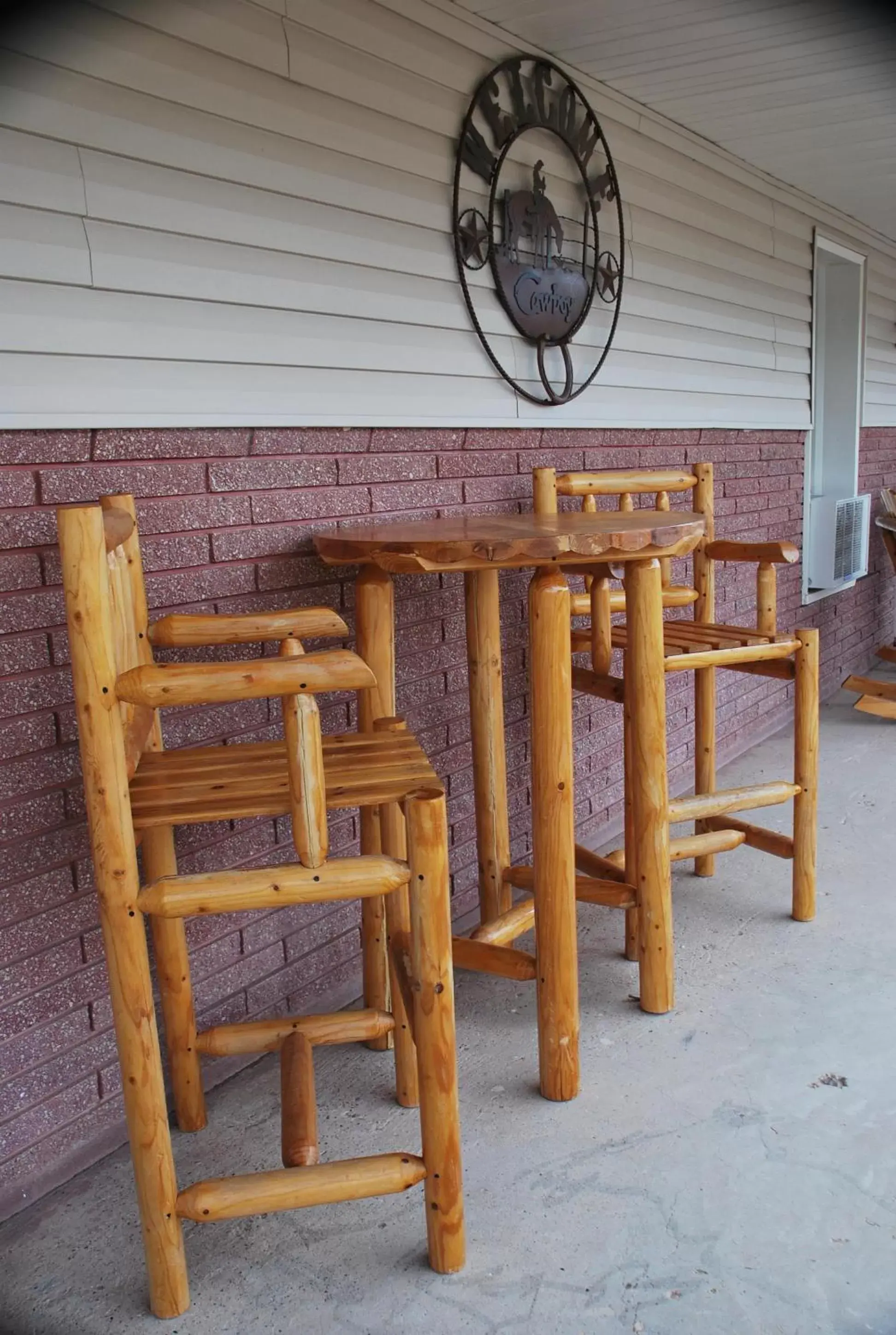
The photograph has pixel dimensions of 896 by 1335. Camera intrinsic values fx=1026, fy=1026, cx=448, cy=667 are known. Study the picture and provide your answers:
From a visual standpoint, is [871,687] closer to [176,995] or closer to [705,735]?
[705,735]

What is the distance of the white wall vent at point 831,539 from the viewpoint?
202 inches

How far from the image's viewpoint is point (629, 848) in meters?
2.57

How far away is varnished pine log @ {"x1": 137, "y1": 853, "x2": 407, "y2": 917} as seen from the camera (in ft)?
4.74

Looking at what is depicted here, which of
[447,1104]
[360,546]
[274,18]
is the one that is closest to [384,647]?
[360,546]

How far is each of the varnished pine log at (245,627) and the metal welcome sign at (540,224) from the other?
1394 millimetres

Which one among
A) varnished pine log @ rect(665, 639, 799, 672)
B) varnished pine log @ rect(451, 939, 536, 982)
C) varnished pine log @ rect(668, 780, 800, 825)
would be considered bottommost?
varnished pine log @ rect(451, 939, 536, 982)

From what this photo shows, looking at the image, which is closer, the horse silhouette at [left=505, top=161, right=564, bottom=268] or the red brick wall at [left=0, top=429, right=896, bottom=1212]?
the red brick wall at [left=0, top=429, right=896, bottom=1212]

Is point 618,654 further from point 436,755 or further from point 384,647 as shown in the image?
point 384,647

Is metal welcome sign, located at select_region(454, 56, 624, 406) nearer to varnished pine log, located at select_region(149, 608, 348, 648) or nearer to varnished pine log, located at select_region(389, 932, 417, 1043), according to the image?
varnished pine log, located at select_region(149, 608, 348, 648)

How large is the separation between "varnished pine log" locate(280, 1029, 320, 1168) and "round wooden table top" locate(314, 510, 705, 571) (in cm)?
91

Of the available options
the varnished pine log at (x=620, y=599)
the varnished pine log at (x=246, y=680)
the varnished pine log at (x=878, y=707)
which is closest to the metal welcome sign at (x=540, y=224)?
the varnished pine log at (x=620, y=599)

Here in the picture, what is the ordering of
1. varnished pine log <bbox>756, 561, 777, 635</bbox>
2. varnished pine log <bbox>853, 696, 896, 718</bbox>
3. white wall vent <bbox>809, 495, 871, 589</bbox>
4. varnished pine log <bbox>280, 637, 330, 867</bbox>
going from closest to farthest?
1. varnished pine log <bbox>280, 637, 330, 867</bbox>
2. varnished pine log <bbox>756, 561, 777, 635</bbox>
3. varnished pine log <bbox>853, 696, 896, 718</bbox>
4. white wall vent <bbox>809, 495, 871, 589</bbox>

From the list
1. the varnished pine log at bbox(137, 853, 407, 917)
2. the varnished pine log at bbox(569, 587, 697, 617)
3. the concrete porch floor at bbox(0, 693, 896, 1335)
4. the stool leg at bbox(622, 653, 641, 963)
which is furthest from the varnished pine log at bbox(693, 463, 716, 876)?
the varnished pine log at bbox(137, 853, 407, 917)

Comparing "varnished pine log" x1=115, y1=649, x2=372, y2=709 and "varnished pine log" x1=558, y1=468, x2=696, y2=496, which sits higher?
"varnished pine log" x1=558, y1=468, x2=696, y2=496
